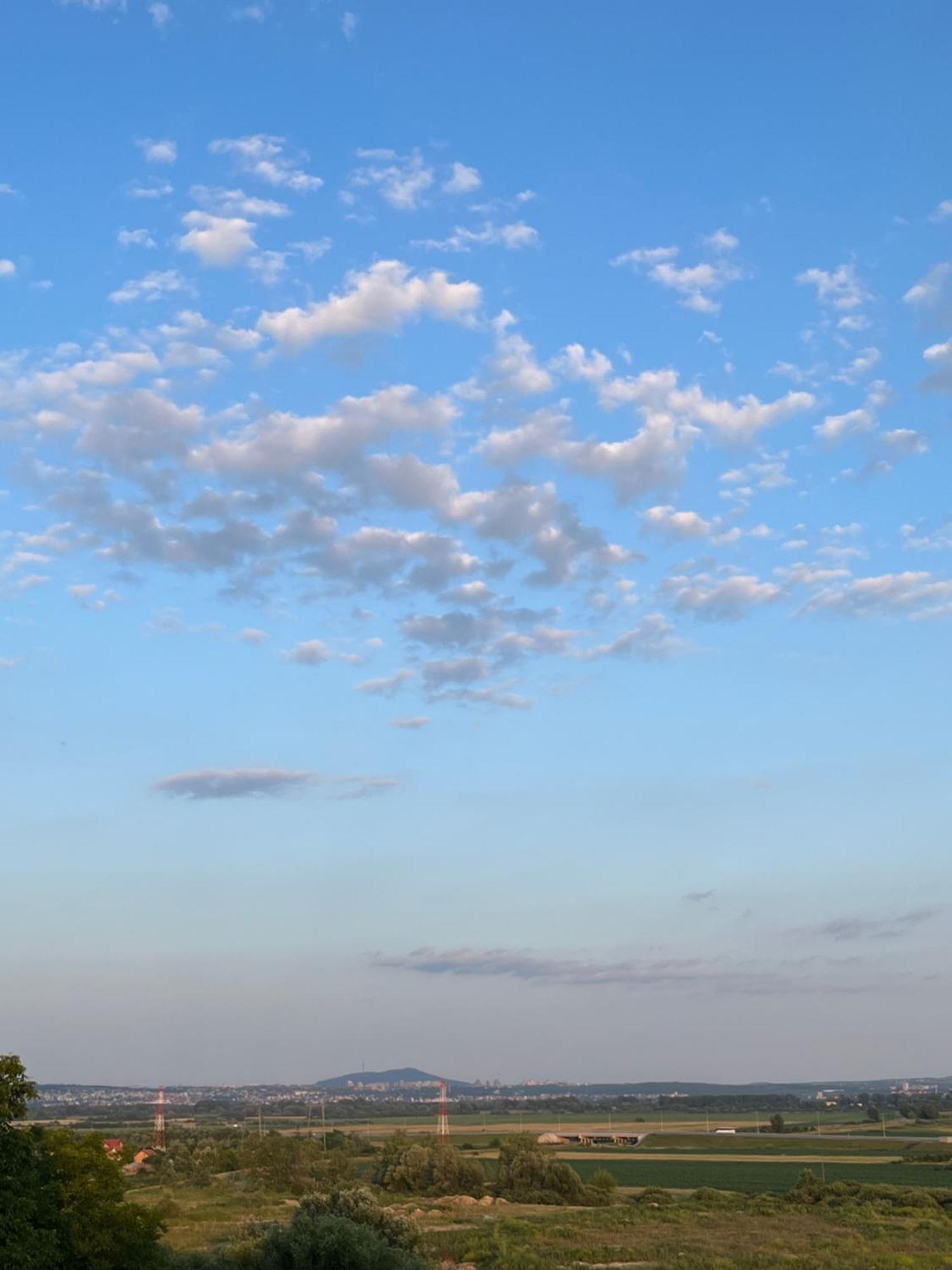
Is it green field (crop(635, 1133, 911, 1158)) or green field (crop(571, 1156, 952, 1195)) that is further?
green field (crop(635, 1133, 911, 1158))

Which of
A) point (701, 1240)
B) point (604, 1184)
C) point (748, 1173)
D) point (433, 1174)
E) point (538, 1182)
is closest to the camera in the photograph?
point (701, 1240)

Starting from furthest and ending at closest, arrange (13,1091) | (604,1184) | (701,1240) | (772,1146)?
(772,1146) < (604,1184) < (701,1240) < (13,1091)

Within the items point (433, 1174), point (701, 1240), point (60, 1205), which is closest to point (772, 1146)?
Result: point (433, 1174)

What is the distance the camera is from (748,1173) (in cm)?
10075

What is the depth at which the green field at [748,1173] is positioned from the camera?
86.8 m

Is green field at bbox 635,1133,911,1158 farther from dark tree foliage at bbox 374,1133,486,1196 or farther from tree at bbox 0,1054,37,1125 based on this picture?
tree at bbox 0,1054,37,1125

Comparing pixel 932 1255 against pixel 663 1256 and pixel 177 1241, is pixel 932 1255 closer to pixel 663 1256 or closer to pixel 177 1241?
pixel 663 1256

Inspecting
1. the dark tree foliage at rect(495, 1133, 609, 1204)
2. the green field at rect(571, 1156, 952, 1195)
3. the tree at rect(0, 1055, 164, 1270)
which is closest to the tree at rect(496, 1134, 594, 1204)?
the dark tree foliage at rect(495, 1133, 609, 1204)

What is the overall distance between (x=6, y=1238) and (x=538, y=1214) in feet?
148

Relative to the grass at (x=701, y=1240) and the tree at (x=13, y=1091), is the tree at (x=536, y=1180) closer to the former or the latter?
the grass at (x=701, y=1240)

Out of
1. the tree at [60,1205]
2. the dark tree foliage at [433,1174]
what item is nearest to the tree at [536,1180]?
the dark tree foliage at [433,1174]

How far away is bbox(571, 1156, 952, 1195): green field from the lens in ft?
285

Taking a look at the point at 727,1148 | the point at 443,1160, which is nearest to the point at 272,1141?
the point at 443,1160

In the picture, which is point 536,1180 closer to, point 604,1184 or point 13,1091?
point 604,1184
